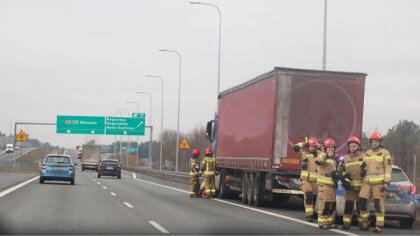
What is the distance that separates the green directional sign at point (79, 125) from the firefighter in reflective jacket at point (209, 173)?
43160 millimetres

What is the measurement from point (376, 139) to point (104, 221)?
5904 millimetres

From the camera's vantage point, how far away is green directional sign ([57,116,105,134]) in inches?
2670

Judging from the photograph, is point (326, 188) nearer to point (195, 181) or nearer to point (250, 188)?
point (250, 188)

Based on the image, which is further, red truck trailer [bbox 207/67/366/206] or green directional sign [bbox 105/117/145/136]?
green directional sign [bbox 105/117/145/136]

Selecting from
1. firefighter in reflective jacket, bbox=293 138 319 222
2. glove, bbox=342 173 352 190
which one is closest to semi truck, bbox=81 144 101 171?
firefighter in reflective jacket, bbox=293 138 319 222

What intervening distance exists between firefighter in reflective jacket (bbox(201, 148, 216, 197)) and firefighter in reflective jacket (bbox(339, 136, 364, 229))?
11.3 metres

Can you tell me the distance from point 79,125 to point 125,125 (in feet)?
17.8

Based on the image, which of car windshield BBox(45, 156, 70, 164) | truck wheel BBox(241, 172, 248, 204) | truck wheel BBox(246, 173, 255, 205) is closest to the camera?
truck wheel BBox(246, 173, 255, 205)

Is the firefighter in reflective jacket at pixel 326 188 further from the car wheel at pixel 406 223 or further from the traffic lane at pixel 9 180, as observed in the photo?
the traffic lane at pixel 9 180

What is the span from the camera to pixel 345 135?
19.6 meters

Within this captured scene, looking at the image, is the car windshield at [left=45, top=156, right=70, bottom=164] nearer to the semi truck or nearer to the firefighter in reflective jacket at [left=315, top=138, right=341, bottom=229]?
the firefighter in reflective jacket at [left=315, top=138, right=341, bottom=229]

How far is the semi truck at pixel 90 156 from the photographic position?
A: 241 feet

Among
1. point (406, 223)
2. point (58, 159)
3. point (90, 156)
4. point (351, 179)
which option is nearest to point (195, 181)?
point (58, 159)

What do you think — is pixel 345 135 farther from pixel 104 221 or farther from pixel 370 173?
pixel 104 221
